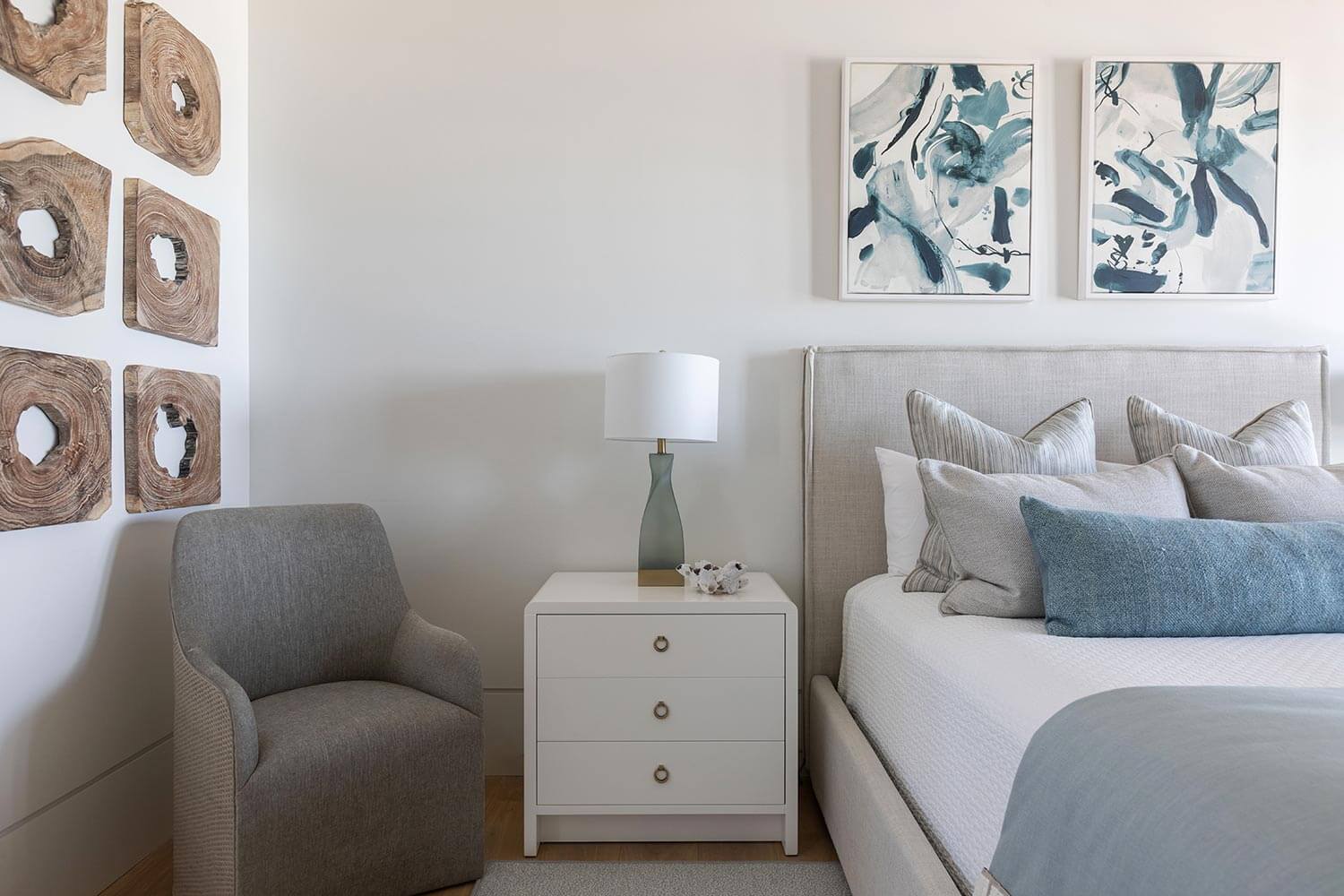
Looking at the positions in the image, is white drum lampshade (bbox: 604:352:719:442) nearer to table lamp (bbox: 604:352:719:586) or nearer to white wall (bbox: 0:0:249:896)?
table lamp (bbox: 604:352:719:586)

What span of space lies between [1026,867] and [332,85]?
8.51ft

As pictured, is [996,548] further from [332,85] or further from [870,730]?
[332,85]

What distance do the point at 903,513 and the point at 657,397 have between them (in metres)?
0.71

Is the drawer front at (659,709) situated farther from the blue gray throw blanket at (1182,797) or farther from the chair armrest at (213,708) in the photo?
the blue gray throw blanket at (1182,797)

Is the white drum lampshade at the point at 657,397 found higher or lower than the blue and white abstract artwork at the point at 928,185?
lower

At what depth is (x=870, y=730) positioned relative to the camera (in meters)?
1.92

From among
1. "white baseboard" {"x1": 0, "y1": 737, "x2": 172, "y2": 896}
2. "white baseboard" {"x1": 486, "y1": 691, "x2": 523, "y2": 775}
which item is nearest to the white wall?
"white baseboard" {"x1": 0, "y1": 737, "x2": 172, "y2": 896}

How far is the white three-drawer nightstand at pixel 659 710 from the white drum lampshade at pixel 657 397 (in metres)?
0.42

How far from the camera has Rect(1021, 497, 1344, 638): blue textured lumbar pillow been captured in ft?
4.78

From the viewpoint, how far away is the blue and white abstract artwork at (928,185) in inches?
96.6

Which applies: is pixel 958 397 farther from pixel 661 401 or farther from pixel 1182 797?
pixel 1182 797

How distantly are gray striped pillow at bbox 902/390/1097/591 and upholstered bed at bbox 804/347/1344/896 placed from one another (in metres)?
0.11

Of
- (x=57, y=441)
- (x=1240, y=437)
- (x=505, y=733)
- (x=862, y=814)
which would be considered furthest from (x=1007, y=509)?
(x=57, y=441)

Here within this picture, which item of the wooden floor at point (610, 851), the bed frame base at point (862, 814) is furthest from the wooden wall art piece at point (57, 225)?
the bed frame base at point (862, 814)
